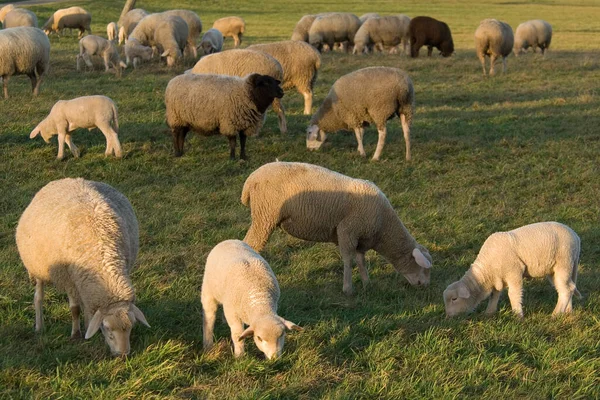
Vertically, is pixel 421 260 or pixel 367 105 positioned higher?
pixel 367 105

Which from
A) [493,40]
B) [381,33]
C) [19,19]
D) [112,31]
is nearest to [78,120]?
[493,40]

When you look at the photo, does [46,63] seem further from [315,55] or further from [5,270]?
[5,270]

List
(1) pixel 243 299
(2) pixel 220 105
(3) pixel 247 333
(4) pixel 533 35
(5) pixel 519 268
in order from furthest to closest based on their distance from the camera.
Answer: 1. (4) pixel 533 35
2. (2) pixel 220 105
3. (5) pixel 519 268
4. (1) pixel 243 299
5. (3) pixel 247 333

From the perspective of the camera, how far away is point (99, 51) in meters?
19.6

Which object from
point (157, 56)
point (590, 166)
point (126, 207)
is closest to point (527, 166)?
point (590, 166)

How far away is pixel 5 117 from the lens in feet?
44.1

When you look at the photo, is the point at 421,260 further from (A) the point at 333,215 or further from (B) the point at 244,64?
(B) the point at 244,64

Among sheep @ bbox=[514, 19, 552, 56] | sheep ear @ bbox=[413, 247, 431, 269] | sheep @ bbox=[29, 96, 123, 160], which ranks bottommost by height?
sheep @ bbox=[514, 19, 552, 56]

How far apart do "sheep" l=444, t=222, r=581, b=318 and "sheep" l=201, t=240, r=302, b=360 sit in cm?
180

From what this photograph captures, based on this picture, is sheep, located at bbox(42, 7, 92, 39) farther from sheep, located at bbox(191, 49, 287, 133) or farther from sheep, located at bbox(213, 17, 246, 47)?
sheep, located at bbox(191, 49, 287, 133)

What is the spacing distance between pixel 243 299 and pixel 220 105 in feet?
21.9

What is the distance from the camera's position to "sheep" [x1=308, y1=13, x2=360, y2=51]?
87.5ft

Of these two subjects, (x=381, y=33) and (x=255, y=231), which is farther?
(x=381, y=33)

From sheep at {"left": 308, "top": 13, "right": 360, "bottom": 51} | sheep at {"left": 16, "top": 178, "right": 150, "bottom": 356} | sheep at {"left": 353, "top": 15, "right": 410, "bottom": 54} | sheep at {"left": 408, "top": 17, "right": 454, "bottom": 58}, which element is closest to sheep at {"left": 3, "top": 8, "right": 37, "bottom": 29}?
sheep at {"left": 308, "top": 13, "right": 360, "bottom": 51}
